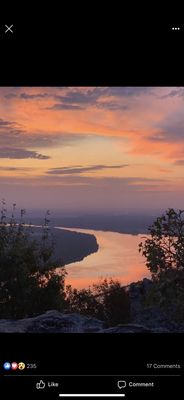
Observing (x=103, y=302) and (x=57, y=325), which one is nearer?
(x=57, y=325)

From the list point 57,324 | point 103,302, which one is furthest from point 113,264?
point 57,324

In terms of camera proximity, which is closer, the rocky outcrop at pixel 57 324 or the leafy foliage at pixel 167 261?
the rocky outcrop at pixel 57 324

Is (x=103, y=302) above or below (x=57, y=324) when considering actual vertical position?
above

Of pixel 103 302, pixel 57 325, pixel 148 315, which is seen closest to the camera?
pixel 57 325

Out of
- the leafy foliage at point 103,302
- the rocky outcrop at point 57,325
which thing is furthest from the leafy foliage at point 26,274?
the rocky outcrop at point 57,325

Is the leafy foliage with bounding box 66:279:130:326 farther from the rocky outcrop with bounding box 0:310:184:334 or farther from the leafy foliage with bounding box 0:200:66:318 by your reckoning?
the rocky outcrop with bounding box 0:310:184:334
